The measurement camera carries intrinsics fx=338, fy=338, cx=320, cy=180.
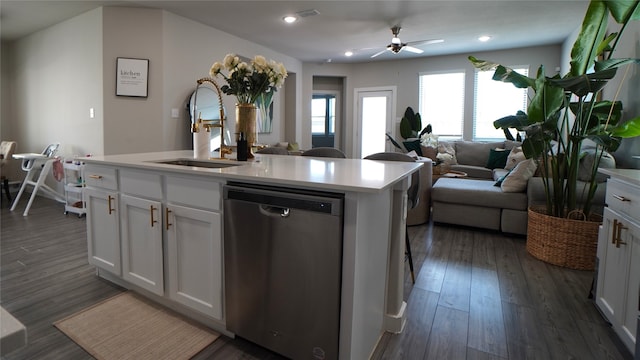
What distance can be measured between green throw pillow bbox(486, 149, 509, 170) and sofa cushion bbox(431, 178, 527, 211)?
5.77 feet

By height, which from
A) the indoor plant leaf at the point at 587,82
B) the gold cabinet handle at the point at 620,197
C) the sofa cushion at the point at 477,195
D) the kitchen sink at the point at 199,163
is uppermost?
the indoor plant leaf at the point at 587,82

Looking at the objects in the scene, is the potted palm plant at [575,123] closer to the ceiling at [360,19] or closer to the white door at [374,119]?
the ceiling at [360,19]

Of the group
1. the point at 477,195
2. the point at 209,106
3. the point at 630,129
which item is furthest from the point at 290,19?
the point at 630,129

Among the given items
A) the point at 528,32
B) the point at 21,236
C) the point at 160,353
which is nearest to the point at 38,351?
the point at 160,353

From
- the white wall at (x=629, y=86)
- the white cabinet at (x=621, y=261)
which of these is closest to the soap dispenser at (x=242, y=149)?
the white cabinet at (x=621, y=261)

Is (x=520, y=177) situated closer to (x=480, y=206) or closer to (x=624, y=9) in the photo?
(x=480, y=206)

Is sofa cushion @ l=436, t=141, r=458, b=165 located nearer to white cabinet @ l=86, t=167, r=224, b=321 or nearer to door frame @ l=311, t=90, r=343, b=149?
door frame @ l=311, t=90, r=343, b=149

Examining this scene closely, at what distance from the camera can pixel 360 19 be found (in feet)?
14.6

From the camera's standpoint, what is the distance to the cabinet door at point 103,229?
7.16 ft

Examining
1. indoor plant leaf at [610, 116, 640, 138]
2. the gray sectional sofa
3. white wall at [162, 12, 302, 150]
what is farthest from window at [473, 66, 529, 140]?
white wall at [162, 12, 302, 150]

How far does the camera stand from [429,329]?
1.87 metres

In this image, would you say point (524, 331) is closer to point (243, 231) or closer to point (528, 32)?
point (243, 231)

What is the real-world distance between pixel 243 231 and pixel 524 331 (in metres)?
1.62

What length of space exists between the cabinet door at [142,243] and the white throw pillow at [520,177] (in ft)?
11.1
